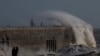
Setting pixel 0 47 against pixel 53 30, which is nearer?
pixel 0 47

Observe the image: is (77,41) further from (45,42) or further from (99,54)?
(99,54)

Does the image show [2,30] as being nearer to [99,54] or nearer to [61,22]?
[61,22]

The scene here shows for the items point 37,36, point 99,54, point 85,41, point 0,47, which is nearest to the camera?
point 99,54

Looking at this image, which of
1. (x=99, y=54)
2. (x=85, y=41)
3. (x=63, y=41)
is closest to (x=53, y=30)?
(x=63, y=41)

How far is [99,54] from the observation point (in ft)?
78.1

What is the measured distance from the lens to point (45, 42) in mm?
34844

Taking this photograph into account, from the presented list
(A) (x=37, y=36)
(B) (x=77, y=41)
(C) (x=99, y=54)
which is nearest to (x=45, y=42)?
(A) (x=37, y=36)

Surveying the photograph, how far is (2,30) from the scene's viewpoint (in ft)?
113

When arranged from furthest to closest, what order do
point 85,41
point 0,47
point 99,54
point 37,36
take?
point 85,41 < point 37,36 < point 0,47 < point 99,54

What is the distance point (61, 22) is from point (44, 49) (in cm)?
643

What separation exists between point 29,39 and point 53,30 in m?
2.44

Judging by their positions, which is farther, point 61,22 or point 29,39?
point 61,22

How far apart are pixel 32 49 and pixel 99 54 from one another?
10.9 meters

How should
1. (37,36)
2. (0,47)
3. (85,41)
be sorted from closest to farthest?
(0,47)
(37,36)
(85,41)
